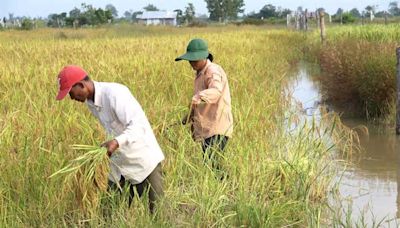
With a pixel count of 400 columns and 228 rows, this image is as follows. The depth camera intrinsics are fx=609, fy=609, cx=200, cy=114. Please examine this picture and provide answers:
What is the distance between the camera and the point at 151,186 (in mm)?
3381

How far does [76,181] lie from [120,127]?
36cm

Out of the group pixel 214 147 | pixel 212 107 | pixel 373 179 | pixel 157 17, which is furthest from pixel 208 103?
pixel 157 17

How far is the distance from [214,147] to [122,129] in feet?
3.51

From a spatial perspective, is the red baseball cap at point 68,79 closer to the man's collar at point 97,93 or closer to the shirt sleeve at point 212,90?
the man's collar at point 97,93

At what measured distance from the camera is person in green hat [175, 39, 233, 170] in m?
3.97

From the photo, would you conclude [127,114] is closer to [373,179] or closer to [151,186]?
A: [151,186]

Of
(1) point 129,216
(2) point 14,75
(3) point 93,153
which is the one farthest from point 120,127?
(2) point 14,75

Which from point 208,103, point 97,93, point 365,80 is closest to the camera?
point 97,93

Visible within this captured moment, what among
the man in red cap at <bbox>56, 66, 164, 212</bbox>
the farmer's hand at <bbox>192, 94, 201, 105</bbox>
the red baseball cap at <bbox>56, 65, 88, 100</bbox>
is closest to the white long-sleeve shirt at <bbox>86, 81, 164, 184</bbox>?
the man in red cap at <bbox>56, 66, 164, 212</bbox>

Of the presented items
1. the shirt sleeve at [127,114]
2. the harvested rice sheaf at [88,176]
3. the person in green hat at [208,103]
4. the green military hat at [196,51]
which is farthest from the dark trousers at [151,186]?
the green military hat at [196,51]

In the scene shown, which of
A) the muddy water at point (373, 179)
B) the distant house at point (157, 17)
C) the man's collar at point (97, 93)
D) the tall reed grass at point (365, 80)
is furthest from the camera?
the distant house at point (157, 17)

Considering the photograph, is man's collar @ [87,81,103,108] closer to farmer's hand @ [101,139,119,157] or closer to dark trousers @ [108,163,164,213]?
farmer's hand @ [101,139,119,157]

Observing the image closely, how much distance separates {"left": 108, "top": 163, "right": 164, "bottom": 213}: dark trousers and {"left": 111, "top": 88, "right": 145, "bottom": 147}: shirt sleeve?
36 cm

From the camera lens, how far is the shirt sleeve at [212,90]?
390 centimetres
